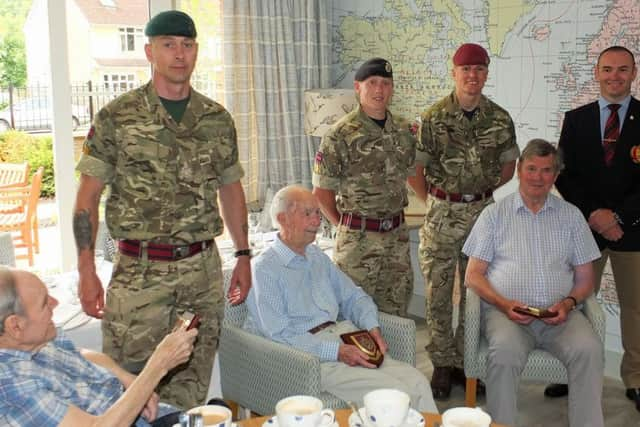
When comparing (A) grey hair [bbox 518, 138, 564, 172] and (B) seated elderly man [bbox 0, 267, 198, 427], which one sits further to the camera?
(A) grey hair [bbox 518, 138, 564, 172]

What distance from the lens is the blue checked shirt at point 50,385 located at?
5.72 ft

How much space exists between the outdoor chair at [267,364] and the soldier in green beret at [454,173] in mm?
743

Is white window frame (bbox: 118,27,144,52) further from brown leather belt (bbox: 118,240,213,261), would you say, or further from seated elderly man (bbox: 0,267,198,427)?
seated elderly man (bbox: 0,267,198,427)

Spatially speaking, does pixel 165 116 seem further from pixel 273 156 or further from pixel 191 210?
pixel 273 156

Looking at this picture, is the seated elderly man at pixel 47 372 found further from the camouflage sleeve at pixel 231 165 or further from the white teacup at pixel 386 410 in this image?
the camouflage sleeve at pixel 231 165

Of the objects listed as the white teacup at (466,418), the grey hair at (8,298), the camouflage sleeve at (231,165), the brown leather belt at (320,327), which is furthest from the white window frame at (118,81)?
the white teacup at (466,418)

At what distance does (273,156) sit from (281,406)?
3723mm

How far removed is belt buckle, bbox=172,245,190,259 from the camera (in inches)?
107

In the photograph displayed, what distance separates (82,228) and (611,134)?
2.36 meters

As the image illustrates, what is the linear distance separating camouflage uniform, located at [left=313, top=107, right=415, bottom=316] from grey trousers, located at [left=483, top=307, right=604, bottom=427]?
634 millimetres

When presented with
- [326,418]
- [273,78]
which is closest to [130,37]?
[273,78]

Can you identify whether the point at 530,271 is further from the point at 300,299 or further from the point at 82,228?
the point at 82,228

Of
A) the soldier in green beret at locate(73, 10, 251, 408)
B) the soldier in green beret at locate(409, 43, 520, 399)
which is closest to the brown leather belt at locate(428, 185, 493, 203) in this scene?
the soldier in green beret at locate(409, 43, 520, 399)

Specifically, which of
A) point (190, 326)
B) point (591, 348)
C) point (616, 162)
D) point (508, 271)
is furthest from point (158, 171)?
point (616, 162)
